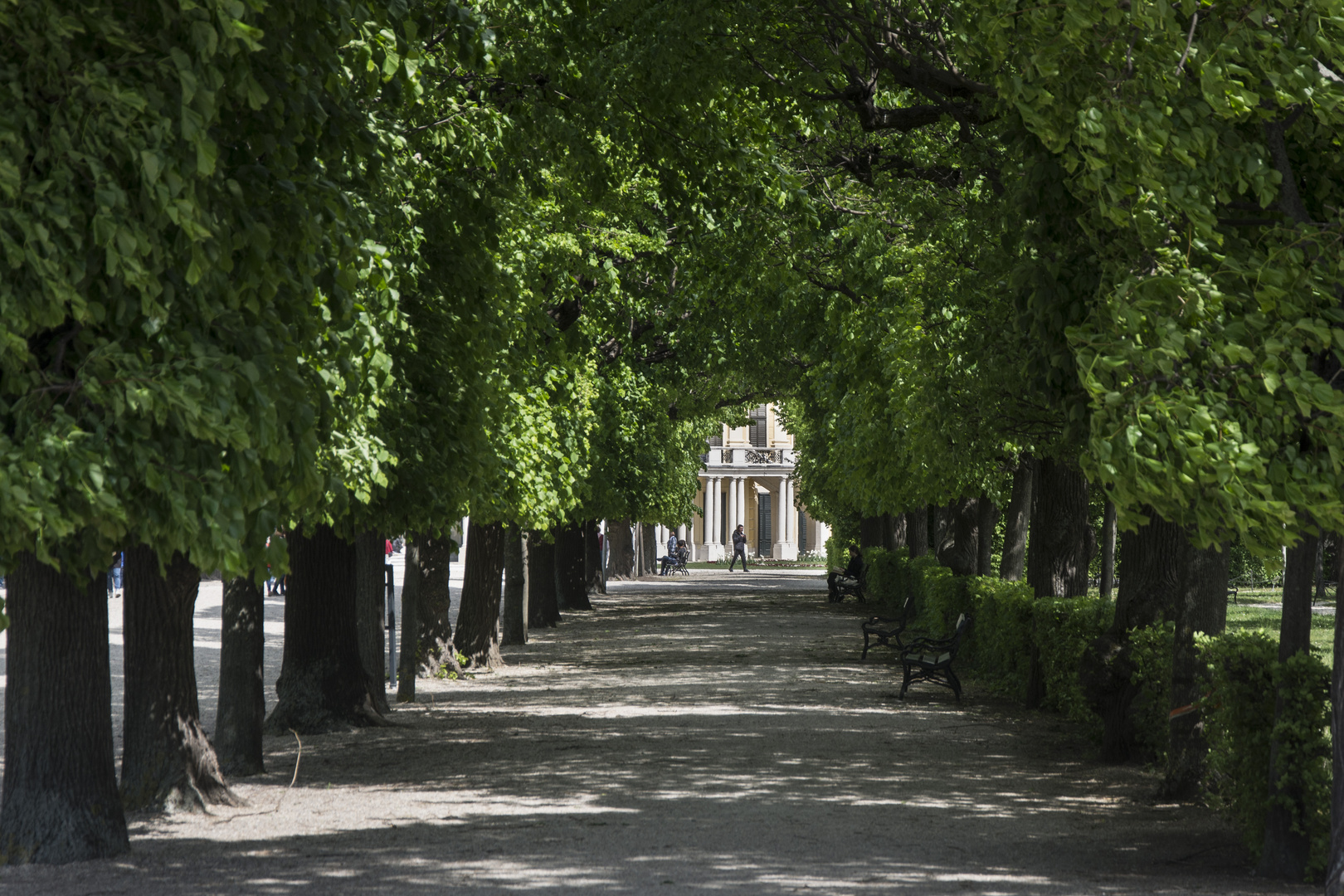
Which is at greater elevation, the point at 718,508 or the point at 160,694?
the point at 718,508

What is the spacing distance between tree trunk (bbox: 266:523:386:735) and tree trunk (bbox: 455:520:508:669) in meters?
6.09

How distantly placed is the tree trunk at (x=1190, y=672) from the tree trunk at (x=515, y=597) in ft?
47.4

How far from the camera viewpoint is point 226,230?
206 inches

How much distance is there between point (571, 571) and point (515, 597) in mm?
8918

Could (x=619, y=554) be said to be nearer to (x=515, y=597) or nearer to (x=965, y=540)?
(x=515, y=597)

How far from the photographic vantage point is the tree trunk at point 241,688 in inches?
408

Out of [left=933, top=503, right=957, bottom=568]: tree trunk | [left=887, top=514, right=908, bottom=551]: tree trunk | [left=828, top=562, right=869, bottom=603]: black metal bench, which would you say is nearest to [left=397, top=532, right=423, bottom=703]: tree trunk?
[left=933, top=503, right=957, bottom=568]: tree trunk

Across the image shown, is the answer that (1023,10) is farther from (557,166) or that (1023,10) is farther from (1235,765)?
(557,166)

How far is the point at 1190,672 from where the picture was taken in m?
9.45

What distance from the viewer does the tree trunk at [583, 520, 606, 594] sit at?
3722 cm

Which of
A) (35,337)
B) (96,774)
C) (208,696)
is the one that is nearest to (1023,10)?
(35,337)

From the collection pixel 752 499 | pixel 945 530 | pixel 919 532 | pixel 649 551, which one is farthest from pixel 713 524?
pixel 945 530

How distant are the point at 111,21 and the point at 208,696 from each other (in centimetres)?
1283

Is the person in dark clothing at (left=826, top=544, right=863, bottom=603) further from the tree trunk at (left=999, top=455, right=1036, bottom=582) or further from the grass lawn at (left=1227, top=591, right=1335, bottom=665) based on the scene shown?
the tree trunk at (left=999, top=455, right=1036, bottom=582)
